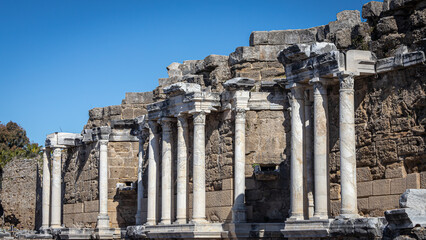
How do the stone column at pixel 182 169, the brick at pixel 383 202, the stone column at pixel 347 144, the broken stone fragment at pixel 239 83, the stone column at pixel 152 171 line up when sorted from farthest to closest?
1. the stone column at pixel 152 171
2. the stone column at pixel 182 169
3. the broken stone fragment at pixel 239 83
4. the stone column at pixel 347 144
5. the brick at pixel 383 202

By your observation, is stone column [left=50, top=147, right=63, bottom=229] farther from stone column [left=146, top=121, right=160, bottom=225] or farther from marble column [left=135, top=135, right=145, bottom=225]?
stone column [left=146, top=121, right=160, bottom=225]

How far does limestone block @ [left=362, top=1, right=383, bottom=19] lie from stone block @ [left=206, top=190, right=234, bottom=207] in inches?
240

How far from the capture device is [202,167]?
23266 millimetres

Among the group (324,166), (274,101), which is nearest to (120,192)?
(274,101)

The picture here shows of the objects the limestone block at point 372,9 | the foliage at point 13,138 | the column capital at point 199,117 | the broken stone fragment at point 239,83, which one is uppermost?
the foliage at point 13,138

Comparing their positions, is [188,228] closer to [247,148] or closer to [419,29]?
[247,148]

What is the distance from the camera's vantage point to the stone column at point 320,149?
1864 centimetres

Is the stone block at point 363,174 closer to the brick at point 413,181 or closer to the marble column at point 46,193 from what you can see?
the brick at point 413,181

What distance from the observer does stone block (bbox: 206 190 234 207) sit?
22.4 metres

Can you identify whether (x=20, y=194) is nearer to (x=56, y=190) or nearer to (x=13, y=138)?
(x=56, y=190)

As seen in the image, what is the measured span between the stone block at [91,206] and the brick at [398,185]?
1451 centimetres

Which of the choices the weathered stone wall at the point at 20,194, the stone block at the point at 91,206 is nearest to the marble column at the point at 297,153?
the stone block at the point at 91,206

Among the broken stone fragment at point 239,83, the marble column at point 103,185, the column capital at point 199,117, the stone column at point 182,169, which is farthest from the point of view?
the marble column at point 103,185

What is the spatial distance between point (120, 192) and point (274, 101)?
28.4ft
